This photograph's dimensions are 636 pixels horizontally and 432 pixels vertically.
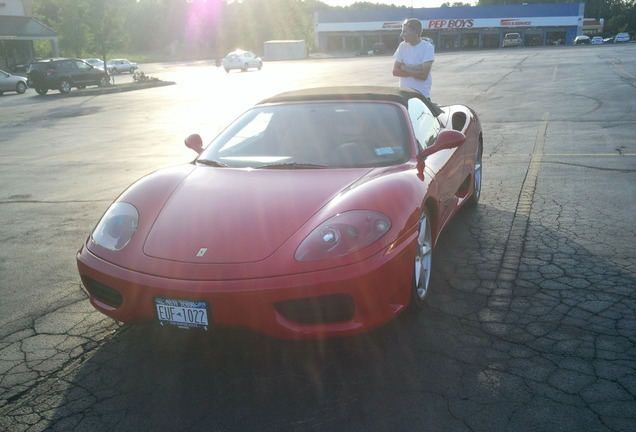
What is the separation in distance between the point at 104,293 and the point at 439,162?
2.45m

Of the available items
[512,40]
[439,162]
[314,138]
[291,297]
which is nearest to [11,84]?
[314,138]

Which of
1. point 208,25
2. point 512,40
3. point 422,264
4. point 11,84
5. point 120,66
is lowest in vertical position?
point 120,66

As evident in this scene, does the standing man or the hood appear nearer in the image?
the hood

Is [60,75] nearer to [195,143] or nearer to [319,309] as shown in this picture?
[195,143]

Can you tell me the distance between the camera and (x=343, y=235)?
3182 mm

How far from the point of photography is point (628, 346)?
3.23 m

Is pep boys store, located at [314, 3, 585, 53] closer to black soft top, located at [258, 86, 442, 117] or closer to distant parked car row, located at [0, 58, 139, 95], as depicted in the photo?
distant parked car row, located at [0, 58, 139, 95]

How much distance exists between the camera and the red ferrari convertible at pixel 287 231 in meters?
3.00

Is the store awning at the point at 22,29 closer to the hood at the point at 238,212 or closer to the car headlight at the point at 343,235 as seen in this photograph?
the hood at the point at 238,212

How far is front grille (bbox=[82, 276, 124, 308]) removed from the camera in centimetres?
325

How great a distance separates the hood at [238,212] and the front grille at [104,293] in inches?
10.8

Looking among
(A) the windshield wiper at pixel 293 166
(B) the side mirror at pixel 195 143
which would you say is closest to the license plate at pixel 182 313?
(A) the windshield wiper at pixel 293 166

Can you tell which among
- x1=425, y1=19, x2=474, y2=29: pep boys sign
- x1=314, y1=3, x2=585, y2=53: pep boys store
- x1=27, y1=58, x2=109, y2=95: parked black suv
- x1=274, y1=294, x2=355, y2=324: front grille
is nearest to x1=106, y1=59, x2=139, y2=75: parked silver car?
x1=27, y1=58, x2=109, y2=95: parked black suv

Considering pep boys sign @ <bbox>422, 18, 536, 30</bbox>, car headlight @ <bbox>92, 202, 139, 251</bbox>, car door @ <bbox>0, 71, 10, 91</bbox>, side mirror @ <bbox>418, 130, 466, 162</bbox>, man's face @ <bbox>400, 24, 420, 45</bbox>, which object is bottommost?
car door @ <bbox>0, 71, 10, 91</bbox>
